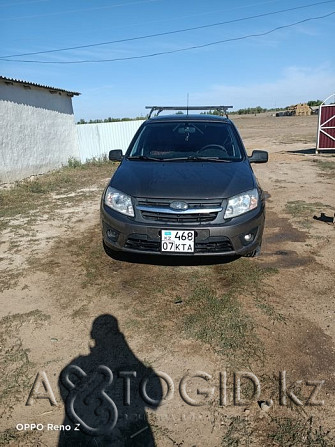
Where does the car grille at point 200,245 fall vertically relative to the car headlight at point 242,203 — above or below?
below

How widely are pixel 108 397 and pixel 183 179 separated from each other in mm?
2065

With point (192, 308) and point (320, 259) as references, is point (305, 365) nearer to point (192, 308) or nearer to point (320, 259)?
point (192, 308)

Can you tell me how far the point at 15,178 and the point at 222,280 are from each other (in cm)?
820

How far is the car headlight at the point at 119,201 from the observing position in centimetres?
315

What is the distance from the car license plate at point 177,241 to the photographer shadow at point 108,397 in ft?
3.01

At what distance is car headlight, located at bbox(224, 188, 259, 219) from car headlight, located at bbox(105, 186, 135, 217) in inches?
36.6

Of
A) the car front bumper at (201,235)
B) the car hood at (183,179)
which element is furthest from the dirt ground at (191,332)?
the car hood at (183,179)

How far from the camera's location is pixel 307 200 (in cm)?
656

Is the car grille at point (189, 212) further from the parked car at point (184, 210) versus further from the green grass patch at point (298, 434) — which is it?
the green grass patch at point (298, 434)

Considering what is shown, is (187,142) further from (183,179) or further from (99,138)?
(99,138)

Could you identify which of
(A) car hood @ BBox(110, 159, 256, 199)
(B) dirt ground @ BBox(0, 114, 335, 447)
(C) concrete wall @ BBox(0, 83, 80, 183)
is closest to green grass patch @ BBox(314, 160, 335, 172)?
(B) dirt ground @ BBox(0, 114, 335, 447)

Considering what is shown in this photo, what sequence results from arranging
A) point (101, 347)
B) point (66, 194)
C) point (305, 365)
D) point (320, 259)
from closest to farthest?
point (305, 365), point (101, 347), point (320, 259), point (66, 194)

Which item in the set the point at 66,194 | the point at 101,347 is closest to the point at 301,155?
the point at 66,194

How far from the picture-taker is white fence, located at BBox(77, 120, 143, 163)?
13461mm
